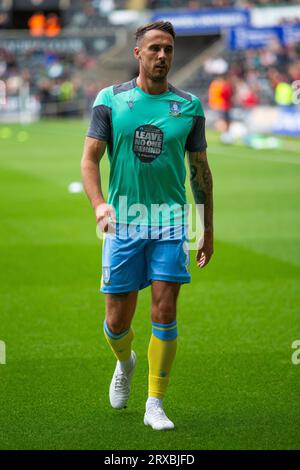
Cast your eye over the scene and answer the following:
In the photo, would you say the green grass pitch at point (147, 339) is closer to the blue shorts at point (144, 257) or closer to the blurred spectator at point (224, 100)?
the blue shorts at point (144, 257)

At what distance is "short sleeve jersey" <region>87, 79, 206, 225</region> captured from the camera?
614cm

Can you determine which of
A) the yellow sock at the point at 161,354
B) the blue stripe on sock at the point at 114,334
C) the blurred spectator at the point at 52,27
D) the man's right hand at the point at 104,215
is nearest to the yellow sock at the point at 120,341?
the blue stripe on sock at the point at 114,334

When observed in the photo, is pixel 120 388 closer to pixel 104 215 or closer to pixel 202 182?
pixel 104 215

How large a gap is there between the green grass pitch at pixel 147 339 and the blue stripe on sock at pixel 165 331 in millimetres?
582

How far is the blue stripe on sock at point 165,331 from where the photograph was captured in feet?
20.7

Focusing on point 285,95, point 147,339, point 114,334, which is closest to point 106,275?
point 114,334

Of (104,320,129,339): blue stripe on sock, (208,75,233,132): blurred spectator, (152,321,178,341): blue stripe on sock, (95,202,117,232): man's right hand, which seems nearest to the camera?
(95,202,117,232): man's right hand

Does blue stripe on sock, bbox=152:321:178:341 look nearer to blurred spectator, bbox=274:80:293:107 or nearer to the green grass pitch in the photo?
the green grass pitch

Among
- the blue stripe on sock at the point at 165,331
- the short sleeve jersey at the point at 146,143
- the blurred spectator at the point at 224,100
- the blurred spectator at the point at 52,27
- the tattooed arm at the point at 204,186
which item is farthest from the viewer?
the blurred spectator at the point at 52,27

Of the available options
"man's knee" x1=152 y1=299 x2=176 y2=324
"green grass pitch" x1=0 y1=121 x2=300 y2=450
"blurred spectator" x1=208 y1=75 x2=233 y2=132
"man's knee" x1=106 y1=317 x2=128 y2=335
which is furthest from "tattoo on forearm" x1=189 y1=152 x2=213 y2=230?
"blurred spectator" x1=208 y1=75 x2=233 y2=132

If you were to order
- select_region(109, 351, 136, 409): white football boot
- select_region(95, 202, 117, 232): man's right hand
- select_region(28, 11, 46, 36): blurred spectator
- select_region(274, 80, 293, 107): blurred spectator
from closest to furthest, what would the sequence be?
select_region(95, 202, 117, 232): man's right hand < select_region(109, 351, 136, 409): white football boot < select_region(274, 80, 293, 107): blurred spectator < select_region(28, 11, 46, 36): blurred spectator

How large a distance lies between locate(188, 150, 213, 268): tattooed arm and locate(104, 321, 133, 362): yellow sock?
0.76 meters

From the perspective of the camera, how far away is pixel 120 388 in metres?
6.71
